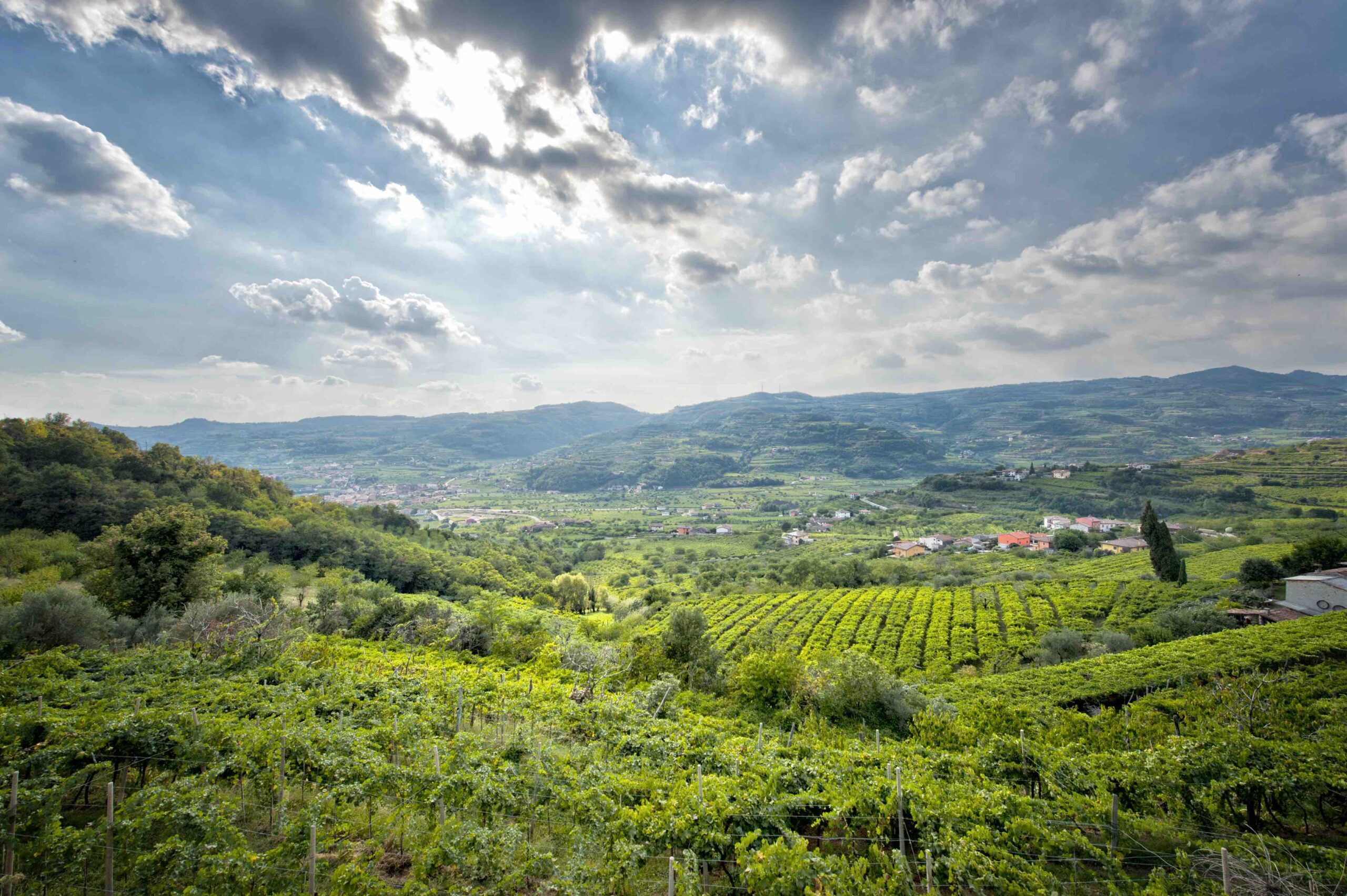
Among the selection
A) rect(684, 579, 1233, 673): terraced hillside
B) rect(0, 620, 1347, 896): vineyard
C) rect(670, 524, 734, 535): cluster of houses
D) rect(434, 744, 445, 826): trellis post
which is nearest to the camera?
rect(0, 620, 1347, 896): vineyard

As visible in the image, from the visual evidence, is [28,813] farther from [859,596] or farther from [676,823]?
[859,596]

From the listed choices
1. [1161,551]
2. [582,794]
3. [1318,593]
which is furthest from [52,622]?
[1161,551]

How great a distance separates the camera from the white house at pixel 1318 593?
28625 millimetres

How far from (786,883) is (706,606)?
46788 mm

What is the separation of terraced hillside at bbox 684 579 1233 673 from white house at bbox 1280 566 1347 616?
19.5ft

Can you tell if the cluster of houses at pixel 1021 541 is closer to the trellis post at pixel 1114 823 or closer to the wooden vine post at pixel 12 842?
the trellis post at pixel 1114 823

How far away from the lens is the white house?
2862 centimetres

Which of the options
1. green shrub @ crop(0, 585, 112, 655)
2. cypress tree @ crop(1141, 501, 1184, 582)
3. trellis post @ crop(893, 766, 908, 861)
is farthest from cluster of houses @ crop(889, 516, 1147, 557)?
green shrub @ crop(0, 585, 112, 655)

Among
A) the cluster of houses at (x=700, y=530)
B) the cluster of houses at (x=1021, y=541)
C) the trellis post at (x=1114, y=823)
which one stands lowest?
the cluster of houses at (x=700, y=530)

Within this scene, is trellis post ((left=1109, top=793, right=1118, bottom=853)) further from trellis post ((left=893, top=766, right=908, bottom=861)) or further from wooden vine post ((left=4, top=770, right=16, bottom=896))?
wooden vine post ((left=4, top=770, right=16, bottom=896))

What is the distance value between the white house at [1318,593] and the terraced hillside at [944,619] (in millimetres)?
5956

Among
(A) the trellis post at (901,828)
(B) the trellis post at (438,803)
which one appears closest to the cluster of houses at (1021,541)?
(A) the trellis post at (901,828)

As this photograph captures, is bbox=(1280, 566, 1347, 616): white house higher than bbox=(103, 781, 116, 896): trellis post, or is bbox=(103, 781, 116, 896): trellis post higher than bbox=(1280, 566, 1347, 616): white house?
bbox=(103, 781, 116, 896): trellis post

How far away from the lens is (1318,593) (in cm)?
2966
